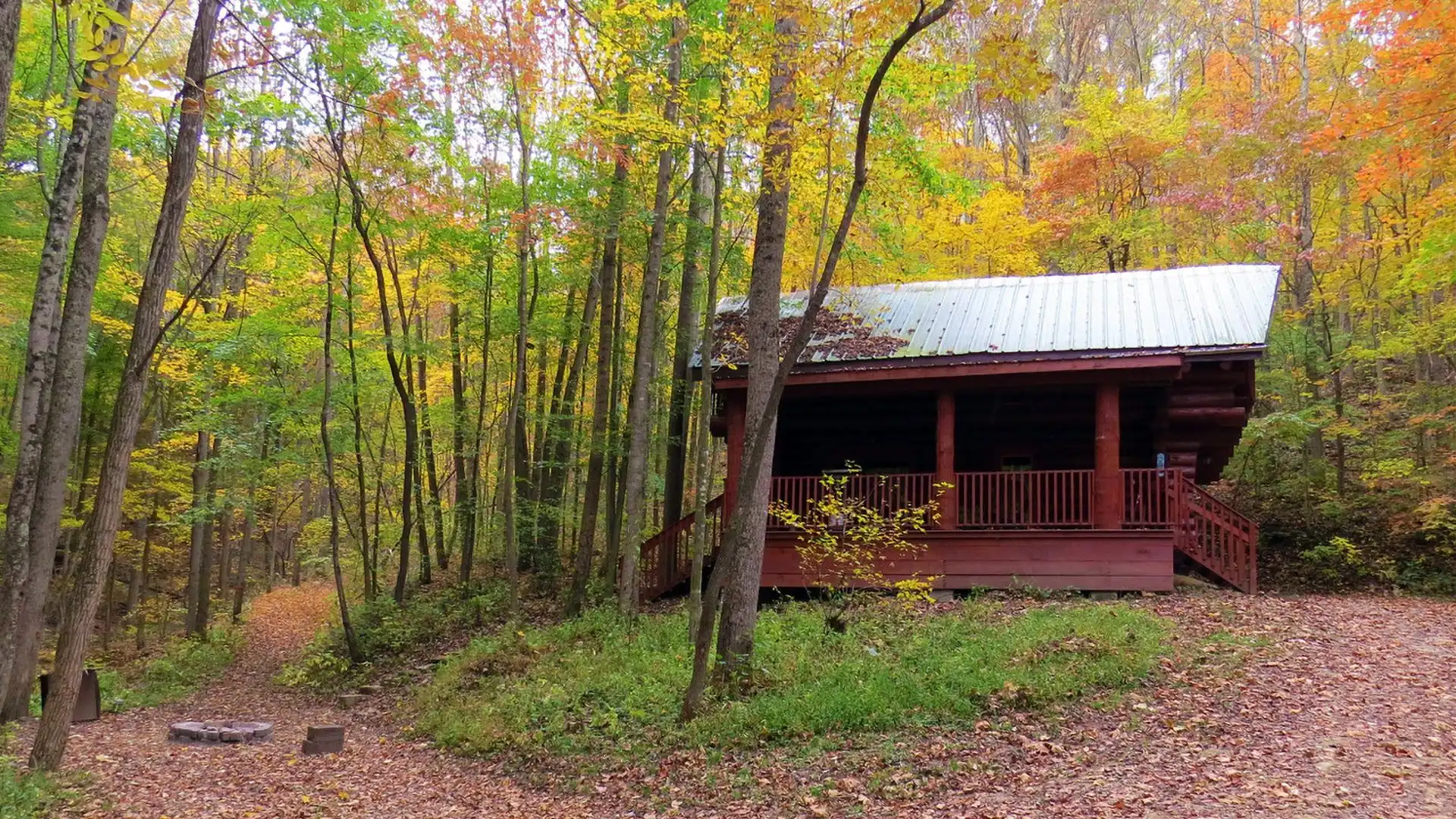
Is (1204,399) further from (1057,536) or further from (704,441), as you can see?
(704,441)

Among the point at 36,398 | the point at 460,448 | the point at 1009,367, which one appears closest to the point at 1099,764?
the point at 1009,367

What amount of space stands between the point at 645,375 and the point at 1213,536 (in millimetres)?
8763

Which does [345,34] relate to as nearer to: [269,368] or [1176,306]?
[269,368]

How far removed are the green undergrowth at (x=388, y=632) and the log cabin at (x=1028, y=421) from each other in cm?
393

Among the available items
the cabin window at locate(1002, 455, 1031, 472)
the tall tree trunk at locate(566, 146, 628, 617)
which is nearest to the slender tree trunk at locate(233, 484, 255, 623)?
the tall tree trunk at locate(566, 146, 628, 617)

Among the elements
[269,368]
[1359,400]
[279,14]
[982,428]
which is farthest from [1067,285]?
[269,368]

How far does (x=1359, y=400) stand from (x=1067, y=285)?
29.2 feet

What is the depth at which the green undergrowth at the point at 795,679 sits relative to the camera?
297 inches

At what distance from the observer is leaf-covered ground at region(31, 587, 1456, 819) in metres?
5.63

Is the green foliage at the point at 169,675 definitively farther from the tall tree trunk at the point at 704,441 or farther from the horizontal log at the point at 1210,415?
the horizontal log at the point at 1210,415

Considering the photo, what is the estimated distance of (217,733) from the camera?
33.2 feet

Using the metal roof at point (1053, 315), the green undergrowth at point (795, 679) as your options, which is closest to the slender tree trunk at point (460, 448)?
the green undergrowth at point (795, 679)

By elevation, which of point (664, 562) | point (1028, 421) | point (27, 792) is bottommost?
point (27, 792)

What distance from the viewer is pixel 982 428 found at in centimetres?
1503
